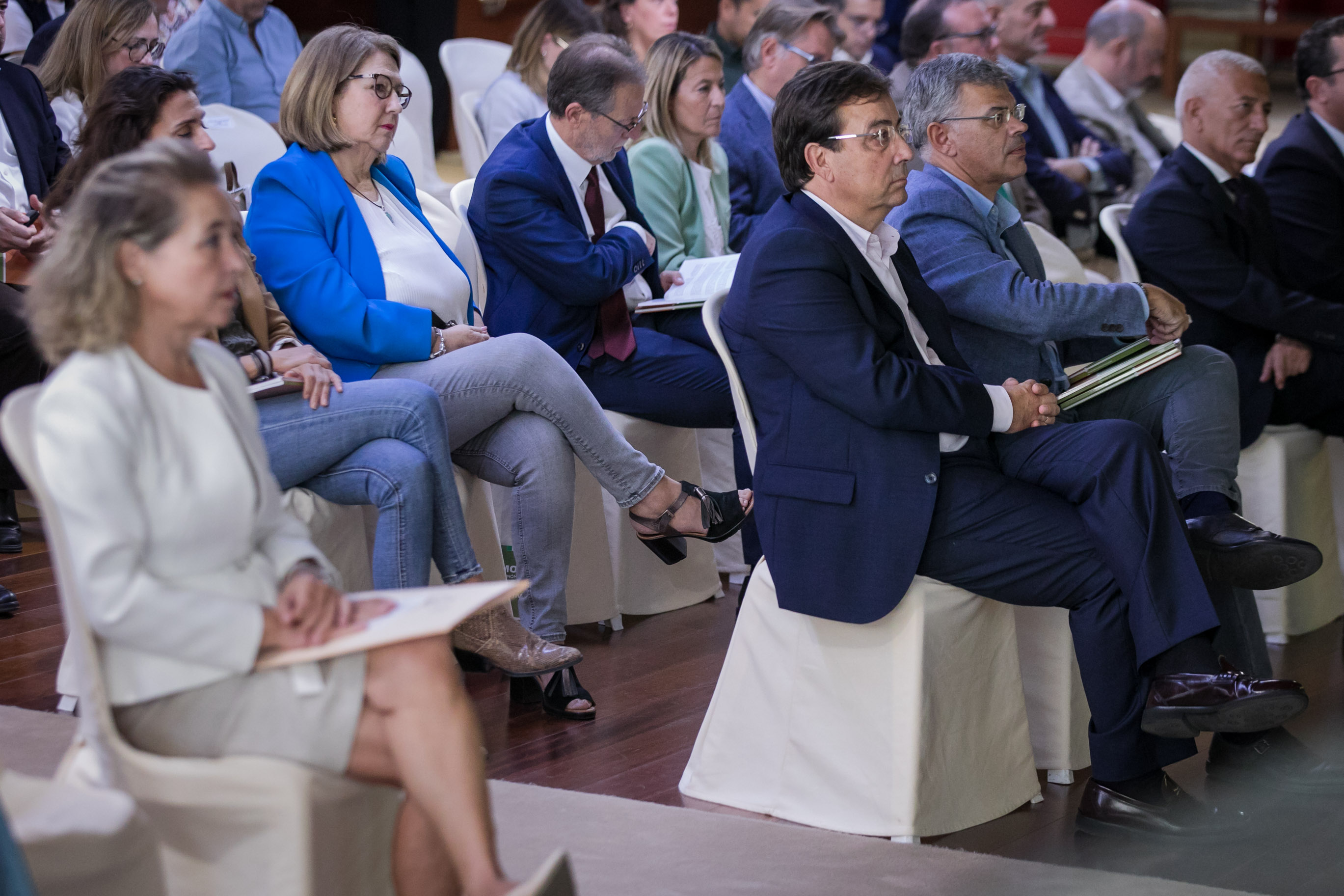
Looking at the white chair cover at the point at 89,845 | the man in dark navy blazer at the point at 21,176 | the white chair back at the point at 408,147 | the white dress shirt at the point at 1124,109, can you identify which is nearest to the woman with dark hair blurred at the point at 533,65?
the white chair back at the point at 408,147

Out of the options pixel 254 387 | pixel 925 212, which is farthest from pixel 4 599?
pixel 925 212

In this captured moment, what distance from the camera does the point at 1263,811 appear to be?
253 centimetres

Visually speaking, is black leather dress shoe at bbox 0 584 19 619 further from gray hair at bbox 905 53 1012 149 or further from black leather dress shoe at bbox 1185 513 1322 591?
black leather dress shoe at bbox 1185 513 1322 591

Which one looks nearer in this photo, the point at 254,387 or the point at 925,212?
the point at 254,387

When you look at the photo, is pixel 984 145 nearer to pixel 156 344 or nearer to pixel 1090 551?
pixel 1090 551

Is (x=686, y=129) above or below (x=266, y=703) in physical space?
above

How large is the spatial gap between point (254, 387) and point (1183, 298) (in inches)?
90.2

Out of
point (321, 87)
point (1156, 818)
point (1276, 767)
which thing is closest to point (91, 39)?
point (321, 87)

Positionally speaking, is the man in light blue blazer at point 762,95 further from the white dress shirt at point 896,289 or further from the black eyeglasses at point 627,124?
the white dress shirt at point 896,289

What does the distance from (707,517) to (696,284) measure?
835 millimetres

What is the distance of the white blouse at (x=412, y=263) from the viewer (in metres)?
3.01

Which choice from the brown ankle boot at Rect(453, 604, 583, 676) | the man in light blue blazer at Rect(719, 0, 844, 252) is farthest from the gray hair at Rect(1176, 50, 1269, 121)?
the brown ankle boot at Rect(453, 604, 583, 676)

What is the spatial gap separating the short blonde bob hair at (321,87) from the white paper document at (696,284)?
3.05 feet

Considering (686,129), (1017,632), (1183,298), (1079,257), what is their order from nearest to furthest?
(1017,632) < (1183,298) < (686,129) < (1079,257)
